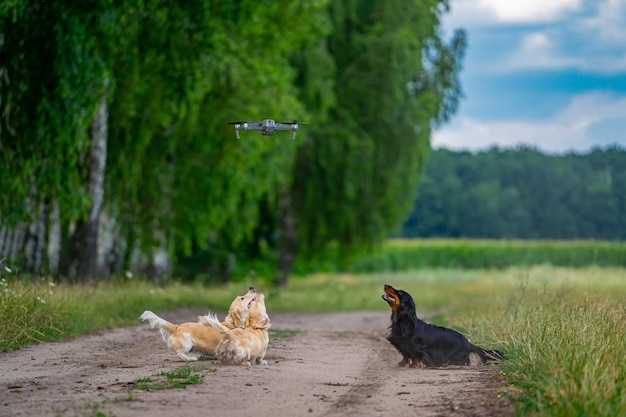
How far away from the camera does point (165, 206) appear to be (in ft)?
113

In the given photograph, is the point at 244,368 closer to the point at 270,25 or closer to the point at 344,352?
the point at 344,352

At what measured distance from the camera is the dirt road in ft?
34.4

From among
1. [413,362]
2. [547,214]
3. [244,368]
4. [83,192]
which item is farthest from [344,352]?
[547,214]

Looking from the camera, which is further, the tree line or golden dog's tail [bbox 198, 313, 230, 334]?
the tree line

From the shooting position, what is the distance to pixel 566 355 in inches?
442

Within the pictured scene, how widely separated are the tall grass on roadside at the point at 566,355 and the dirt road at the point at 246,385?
399mm

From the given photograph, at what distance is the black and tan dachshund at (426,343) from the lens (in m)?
14.7

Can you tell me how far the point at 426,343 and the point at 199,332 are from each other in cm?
296

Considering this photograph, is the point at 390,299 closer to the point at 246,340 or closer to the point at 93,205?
the point at 246,340

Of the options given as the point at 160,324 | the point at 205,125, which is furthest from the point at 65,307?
the point at 205,125

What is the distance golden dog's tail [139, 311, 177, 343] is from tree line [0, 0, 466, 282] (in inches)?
172

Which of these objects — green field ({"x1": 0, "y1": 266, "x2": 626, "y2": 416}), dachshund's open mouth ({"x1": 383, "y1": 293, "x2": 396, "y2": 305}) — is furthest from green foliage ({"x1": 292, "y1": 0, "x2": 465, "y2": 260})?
dachshund's open mouth ({"x1": 383, "y1": 293, "x2": 396, "y2": 305})

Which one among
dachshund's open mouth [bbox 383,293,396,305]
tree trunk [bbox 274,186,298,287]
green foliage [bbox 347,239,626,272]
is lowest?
green foliage [bbox 347,239,626,272]

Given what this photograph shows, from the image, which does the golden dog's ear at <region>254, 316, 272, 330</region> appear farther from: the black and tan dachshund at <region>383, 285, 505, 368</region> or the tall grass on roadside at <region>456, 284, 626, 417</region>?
the tall grass on roadside at <region>456, 284, 626, 417</region>
